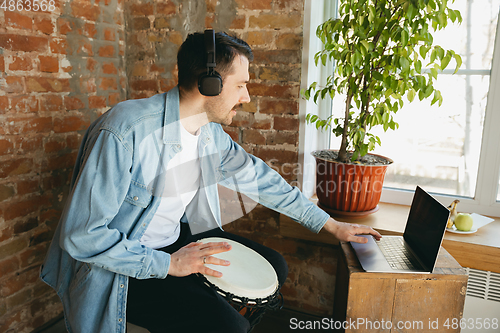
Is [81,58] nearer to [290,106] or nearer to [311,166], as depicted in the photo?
[290,106]

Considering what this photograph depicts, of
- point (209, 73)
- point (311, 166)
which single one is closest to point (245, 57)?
point (209, 73)

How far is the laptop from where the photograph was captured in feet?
3.94

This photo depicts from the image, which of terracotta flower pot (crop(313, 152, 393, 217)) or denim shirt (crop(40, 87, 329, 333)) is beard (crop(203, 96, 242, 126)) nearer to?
denim shirt (crop(40, 87, 329, 333))

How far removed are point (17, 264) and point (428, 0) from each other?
6.66 ft

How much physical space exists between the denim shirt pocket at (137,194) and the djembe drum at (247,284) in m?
0.32

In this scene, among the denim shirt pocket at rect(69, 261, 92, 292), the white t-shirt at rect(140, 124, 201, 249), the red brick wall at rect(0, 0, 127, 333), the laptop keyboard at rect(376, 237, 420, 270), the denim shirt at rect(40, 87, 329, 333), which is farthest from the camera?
the red brick wall at rect(0, 0, 127, 333)

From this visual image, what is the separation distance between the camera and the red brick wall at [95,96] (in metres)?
1.51

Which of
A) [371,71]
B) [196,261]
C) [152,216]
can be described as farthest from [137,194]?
[371,71]

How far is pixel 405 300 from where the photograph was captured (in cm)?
125

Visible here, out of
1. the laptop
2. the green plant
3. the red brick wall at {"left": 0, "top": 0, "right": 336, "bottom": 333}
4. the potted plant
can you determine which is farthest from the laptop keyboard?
the red brick wall at {"left": 0, "top": 0, "right": 336, "bottom": 333}

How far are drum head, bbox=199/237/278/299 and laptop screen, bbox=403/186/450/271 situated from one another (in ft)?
1.78

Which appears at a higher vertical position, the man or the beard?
the beard

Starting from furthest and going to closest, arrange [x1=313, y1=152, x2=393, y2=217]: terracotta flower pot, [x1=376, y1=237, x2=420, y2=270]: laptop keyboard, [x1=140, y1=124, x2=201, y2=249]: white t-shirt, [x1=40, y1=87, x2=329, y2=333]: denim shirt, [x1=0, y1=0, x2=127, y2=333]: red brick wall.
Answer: [x1=313, y1=152, x2=393, y2=217]: terracotta flower pot → [x1=0, y1=0, x2=127, y2=333]: red brick wall → [x1=140, y1=124, x2=201, y2=249]: white t-shirt → [x1=376, y1=237, x2=420, y2=270]: laptop keyboard → [x1=40, y1=87, x2=329, y2=333]: denim shirt

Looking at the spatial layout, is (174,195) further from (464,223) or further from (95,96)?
(464,223)
